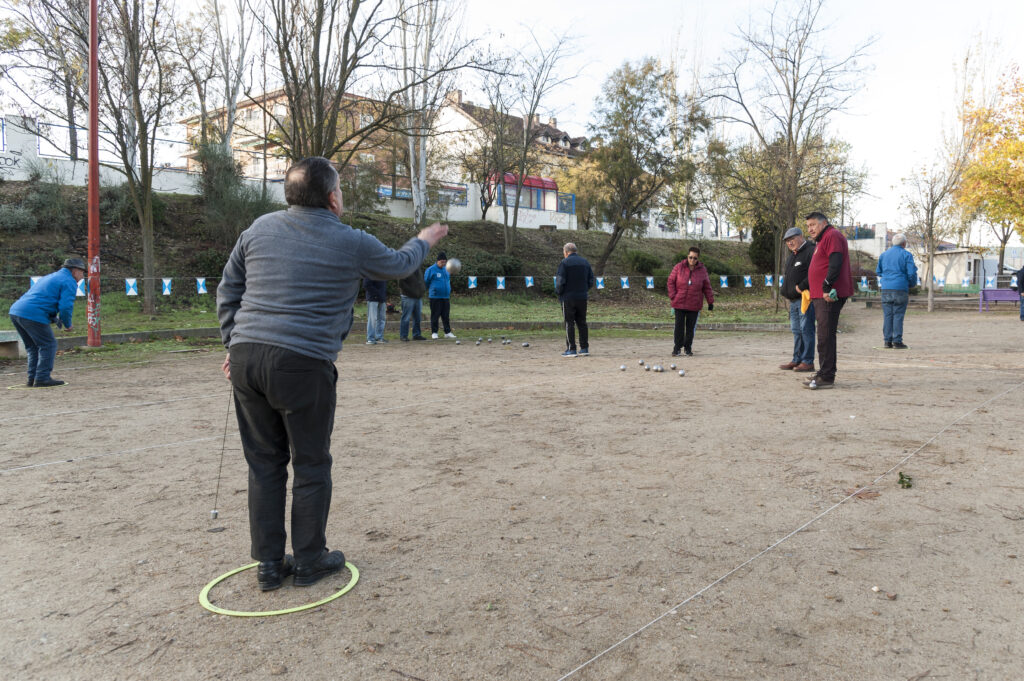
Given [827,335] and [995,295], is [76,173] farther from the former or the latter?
[995,295]

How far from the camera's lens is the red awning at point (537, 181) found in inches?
1829

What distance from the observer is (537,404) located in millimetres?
7574

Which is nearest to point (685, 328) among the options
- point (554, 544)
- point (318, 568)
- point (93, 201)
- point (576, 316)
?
point (576, 316)

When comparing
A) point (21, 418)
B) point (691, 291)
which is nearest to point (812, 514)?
point (21, 418)

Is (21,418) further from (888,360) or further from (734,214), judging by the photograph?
(734,214)

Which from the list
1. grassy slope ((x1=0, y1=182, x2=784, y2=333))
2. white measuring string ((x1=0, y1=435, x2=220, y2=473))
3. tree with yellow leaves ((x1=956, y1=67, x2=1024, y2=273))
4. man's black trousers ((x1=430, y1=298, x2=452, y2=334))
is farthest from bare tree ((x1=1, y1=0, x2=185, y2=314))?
tree with yellow leaves ((x1=956, y1=67, x2=1024, y2=273))

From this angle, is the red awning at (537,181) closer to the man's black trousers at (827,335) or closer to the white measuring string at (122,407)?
the man's black trousers at (827,335)

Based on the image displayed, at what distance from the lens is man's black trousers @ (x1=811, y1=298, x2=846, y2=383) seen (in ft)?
27.1

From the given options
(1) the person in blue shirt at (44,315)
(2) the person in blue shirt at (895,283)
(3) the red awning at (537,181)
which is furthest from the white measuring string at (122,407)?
(3) the red awning at (537,181)

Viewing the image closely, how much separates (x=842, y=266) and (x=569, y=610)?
6888 mm

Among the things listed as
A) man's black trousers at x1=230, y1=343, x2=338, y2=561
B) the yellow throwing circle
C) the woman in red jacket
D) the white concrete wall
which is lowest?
the yellow throwing circle

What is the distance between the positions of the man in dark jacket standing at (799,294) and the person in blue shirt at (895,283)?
378 centimetres

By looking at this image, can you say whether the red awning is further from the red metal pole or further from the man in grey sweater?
the man in grey sweater

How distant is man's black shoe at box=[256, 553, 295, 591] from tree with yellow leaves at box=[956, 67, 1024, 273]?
29918 mm
